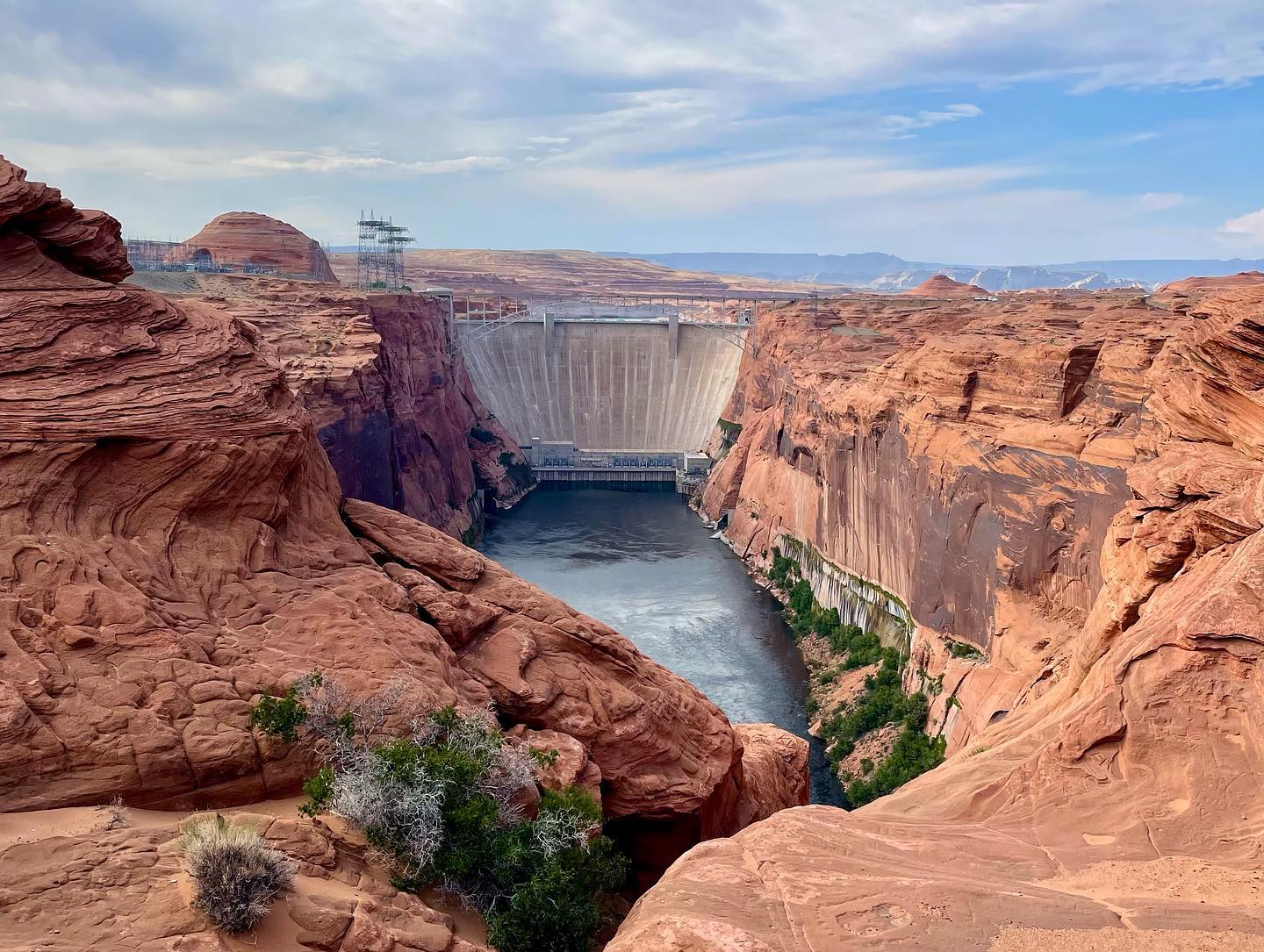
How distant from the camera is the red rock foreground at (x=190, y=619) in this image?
470 inches

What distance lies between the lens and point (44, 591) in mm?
13492

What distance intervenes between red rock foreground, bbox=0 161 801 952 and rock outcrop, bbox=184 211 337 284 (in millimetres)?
73986

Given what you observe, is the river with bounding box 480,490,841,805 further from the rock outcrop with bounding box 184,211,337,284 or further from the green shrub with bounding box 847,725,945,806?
the rock outcrop with bounding box 184,211,337,284

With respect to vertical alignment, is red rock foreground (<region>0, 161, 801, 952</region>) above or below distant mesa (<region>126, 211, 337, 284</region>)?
below

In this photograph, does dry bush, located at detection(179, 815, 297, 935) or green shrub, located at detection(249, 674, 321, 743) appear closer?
dry bush, located at detection(179, 815, 297, 935)

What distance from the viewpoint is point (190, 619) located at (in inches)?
582

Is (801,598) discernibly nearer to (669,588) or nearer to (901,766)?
(669,588)

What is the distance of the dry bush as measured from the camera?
10305 mm

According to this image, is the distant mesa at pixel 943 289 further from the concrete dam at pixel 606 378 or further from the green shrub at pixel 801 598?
the green shrub at pixel 801 598

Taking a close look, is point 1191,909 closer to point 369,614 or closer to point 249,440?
point 369,614

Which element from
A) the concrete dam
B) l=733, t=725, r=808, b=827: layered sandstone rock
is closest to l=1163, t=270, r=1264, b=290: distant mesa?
the concrete dam

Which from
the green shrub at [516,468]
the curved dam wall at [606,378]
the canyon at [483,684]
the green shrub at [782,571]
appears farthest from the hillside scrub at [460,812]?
the curved dam wall at [606,378]

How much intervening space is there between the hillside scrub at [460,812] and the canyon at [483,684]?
45cm

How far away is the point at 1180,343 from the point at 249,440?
17.3 m
